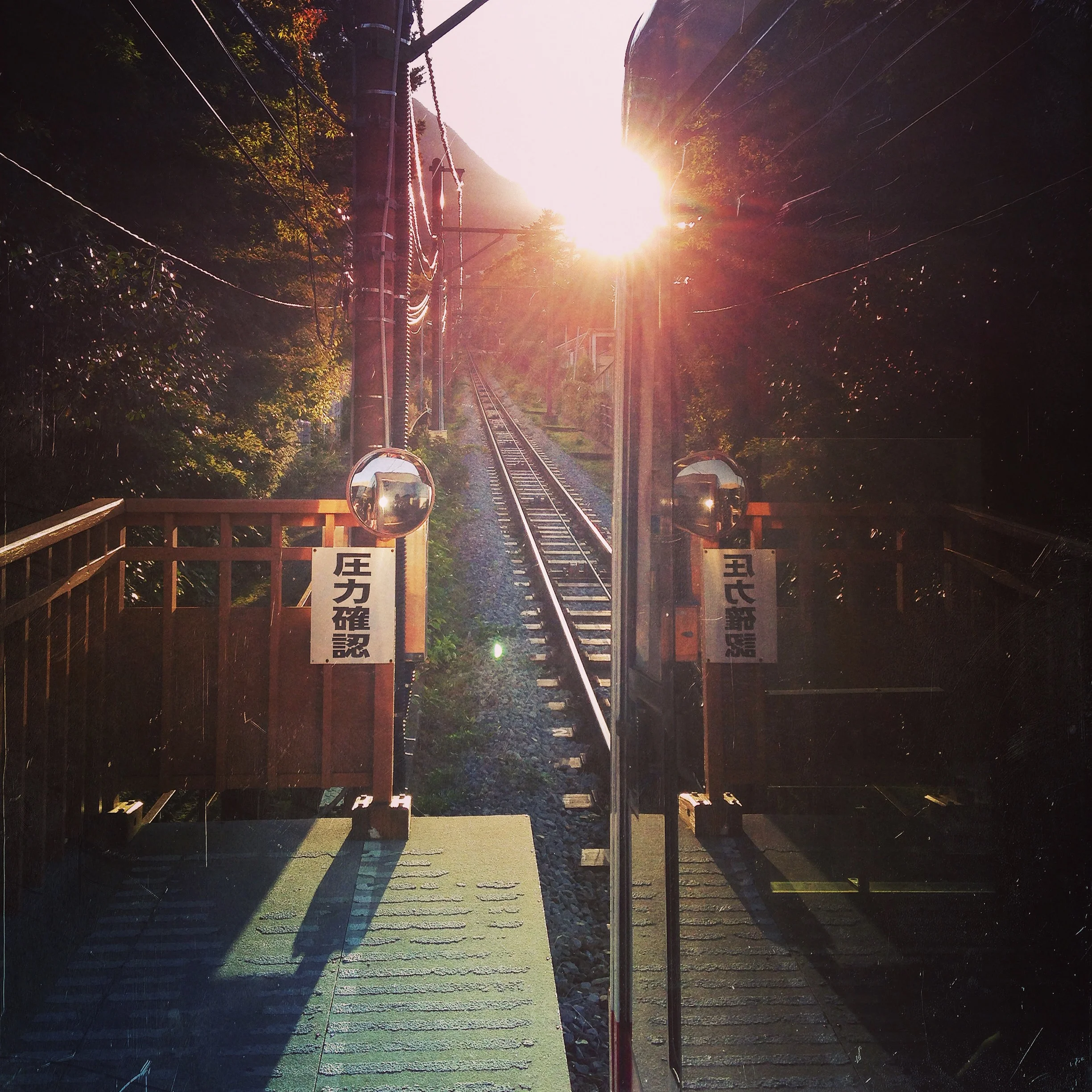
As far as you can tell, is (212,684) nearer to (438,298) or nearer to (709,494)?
(709,494)

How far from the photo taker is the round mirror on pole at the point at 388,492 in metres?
3.07

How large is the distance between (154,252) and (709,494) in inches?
190

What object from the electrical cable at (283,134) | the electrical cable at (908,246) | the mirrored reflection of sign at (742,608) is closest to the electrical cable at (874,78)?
the electrical cable at (908,246)

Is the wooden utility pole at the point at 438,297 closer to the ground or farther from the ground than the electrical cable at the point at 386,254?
farther from the ground

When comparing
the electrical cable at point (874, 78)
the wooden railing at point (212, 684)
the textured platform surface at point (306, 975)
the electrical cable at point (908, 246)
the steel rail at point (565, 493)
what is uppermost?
the steel rail at point (565, 493)

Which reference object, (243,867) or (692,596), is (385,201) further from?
(692,596)

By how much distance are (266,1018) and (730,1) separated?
8.53 ft

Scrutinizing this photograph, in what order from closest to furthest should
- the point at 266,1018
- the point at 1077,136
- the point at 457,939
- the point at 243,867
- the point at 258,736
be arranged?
the point at 1077,136 → the point at 266,1018 → the point at 457,939 → the point at 243,867 → the point at 258,736

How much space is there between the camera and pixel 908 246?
0.95 metres

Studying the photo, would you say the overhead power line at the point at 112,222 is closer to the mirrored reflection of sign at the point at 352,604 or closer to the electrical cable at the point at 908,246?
the mirrored reflection of sign at the point at 352,604

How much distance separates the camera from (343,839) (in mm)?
3270

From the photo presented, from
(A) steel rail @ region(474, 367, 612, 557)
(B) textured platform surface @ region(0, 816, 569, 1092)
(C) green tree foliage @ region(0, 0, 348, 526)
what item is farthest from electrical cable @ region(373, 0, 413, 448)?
(B) textured platform surface @ region(0, 816, 569, 1092)

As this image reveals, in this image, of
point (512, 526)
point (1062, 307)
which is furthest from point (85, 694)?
point (512, 526)

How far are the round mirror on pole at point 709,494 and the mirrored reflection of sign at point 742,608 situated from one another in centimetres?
4
